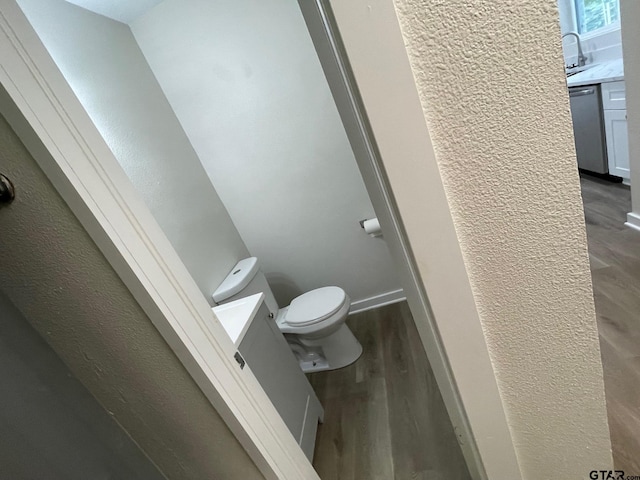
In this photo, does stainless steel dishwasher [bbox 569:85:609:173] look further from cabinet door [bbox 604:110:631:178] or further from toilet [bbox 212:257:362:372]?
toilet [bbox 212:257:362:372]

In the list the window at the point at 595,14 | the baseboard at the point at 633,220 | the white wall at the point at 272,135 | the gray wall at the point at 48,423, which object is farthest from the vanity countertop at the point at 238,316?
the window at the point at 595,14

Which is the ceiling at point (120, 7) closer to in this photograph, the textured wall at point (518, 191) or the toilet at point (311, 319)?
the toilet at point (311, 319)

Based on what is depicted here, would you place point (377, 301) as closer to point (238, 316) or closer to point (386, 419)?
point (386, 419)

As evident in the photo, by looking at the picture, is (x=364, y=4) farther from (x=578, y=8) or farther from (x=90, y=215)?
(x=578, y=8)

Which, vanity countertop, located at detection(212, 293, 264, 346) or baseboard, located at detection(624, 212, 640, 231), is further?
baseboard, located at detection(624, 212, 640, 231)

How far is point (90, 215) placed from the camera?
672mm

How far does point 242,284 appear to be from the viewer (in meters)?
1.88

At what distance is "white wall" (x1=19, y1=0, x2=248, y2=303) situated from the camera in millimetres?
1380

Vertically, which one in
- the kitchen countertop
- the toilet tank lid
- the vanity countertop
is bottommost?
the toilet tank lid

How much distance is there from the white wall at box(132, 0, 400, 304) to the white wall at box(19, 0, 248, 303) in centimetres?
15

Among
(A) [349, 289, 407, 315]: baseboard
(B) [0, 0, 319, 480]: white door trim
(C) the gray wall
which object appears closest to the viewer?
(B) [0, 0, 319, 480]: white door trim

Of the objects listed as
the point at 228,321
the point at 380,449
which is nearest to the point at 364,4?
the point at 228,321

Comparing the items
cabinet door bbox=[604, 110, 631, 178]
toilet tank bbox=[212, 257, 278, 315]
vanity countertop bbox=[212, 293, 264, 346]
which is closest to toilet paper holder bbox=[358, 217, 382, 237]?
toilet tank bbox=[212, 257, 278, 315]

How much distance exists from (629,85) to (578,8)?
221cm
